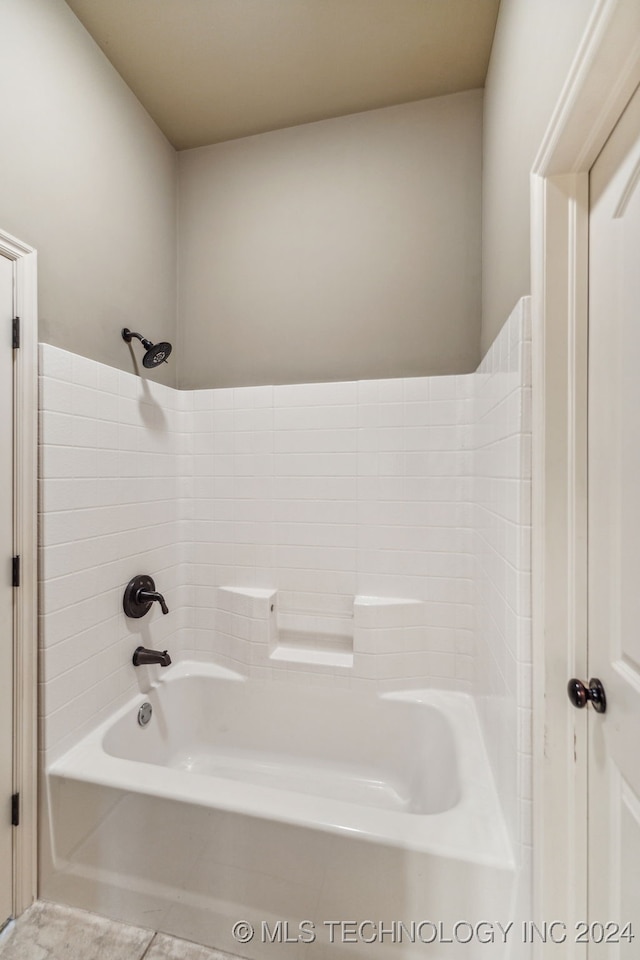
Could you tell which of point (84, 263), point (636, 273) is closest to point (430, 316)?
point (636, 273)

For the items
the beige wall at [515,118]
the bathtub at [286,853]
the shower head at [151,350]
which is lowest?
the bathtub at [286,853]

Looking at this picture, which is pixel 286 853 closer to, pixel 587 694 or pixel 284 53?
pixel 587 694

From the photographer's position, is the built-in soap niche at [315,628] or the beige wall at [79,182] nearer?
the beige wall at [79,182]

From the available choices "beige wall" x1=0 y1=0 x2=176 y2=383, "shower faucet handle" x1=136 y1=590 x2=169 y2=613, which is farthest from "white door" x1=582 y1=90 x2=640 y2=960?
"beige wall" x1=0 y1=0 x2=176 y2=383

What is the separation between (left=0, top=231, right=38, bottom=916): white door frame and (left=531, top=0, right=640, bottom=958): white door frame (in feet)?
4.63

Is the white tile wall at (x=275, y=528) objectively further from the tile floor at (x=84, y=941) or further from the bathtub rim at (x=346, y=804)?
the tile floor at (x=84, y=941)

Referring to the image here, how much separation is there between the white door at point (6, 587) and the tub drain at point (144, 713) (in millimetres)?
457

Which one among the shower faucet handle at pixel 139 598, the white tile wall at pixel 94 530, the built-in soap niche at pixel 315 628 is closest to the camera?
the white tile wall at pixel 94 530

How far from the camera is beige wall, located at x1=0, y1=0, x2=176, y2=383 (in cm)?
120

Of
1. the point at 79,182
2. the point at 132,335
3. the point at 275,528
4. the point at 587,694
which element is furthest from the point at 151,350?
the point at 587,694

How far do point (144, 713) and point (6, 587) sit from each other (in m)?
0.81

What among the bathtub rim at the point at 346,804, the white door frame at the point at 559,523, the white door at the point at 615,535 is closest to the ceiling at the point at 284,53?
the white door frame at the point at 559,523

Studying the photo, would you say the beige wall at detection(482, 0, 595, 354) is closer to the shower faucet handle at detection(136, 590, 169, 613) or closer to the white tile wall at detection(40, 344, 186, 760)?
the white tile wall at detection(40, 344, 186, 760)

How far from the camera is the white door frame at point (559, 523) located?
840 millimetres
